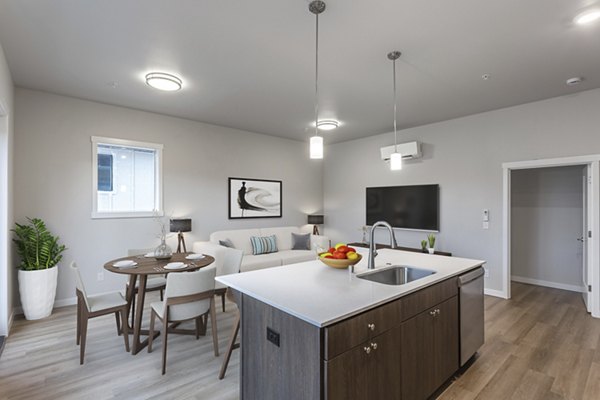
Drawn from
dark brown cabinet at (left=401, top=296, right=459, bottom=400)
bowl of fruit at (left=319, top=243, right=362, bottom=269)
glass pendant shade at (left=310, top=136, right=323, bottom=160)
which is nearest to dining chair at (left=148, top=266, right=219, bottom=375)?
bowl of fruit at (left=319, top=243, right=362, bottom=269)

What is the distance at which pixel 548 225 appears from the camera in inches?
202

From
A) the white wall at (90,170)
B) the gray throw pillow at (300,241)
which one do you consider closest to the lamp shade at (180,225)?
the white wall at (90,170)

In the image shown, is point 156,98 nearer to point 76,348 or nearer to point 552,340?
point 76,348

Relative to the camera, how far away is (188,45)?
9.08 ft

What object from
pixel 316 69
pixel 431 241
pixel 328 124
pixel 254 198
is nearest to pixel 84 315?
pixel 316 69

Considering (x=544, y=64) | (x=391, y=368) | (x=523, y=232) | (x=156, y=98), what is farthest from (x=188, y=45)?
(x=523, y=232)

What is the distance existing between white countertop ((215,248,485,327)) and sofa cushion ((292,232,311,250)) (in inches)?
130

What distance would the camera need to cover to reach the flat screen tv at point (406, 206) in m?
5.24

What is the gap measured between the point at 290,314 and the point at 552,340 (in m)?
3.23

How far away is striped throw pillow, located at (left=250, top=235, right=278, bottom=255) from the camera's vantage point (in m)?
5.38

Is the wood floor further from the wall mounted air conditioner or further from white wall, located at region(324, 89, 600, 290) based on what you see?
the wall mounted air conditioner

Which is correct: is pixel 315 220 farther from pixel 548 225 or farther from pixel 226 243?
pixel 548 225

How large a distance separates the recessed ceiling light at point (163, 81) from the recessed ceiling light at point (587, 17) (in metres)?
3.74

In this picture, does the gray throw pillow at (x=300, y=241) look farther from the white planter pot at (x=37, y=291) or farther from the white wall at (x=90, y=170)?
the white planter pot at (x=37, y=291)
